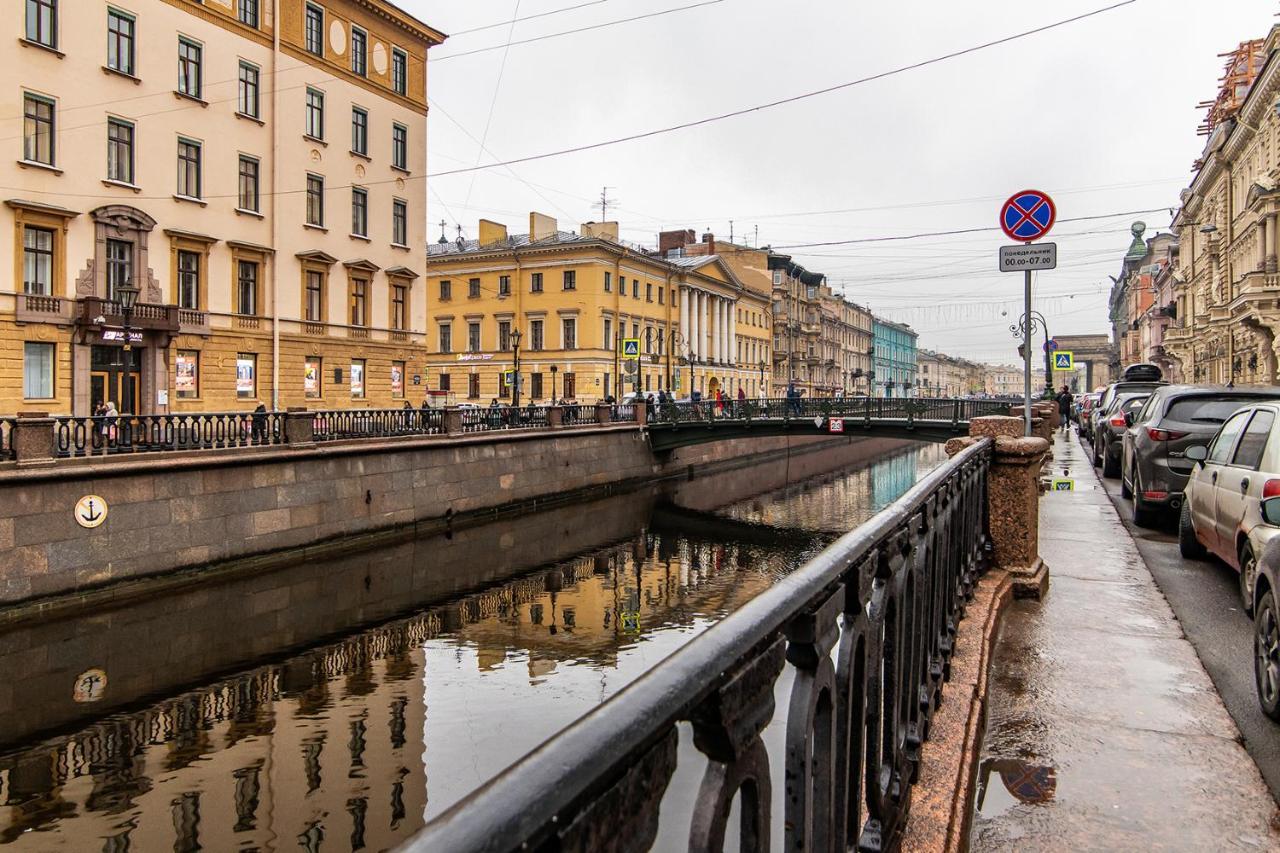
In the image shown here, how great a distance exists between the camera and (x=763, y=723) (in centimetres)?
143

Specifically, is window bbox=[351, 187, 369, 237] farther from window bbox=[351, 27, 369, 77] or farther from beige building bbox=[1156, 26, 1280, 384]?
beige building bbox=[1156, 26, 1280, 384]

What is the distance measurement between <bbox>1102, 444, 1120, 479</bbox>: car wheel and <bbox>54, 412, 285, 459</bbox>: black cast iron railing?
1695 cm

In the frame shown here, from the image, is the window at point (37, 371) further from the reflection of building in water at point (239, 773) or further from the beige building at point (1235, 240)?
the beige building at point (1235, 240)

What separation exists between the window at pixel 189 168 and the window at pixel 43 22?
4.03m

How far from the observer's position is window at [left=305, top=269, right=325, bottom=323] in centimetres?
3083

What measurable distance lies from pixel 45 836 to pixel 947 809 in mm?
8663

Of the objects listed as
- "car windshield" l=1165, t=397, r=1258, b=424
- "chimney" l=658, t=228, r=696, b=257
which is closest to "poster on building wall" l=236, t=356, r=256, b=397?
"car windshield" l=1165, t=397, r=1258, b=424

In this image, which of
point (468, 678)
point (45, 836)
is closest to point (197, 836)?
point (45, 836)

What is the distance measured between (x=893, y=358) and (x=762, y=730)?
13996 centimetres

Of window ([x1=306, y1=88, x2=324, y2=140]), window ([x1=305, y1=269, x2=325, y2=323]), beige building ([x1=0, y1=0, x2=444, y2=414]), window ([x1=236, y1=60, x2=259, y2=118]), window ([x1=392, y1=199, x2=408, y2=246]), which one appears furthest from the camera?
window ([x1=392, y1=199, x2=408, y2=246])

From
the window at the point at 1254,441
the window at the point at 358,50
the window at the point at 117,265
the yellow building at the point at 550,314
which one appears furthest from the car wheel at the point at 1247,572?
the yellow building at the point at 550,314

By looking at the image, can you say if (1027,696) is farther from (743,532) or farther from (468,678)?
(743,532)

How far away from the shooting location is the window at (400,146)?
3506 centimetres

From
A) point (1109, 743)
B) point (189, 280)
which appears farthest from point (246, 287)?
point (1109, 743)
